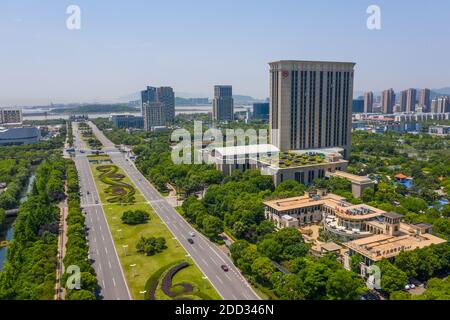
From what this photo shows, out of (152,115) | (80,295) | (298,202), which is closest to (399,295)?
(298,202)

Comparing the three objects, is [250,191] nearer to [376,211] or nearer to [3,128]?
[376,211]

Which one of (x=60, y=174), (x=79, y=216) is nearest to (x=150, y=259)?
(x=79, y=216)

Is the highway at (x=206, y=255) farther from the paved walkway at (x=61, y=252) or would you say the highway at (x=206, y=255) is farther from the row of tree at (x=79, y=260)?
the paved walkway at (x=61, y=252)

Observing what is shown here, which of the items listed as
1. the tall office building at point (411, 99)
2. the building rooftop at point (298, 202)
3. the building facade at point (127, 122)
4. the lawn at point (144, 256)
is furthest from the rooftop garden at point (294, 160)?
the tall office building at point (411, 99)

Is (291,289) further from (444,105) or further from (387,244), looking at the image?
(444,105)

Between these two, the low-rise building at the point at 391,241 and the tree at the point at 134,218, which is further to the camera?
the tree at the point at 134,218

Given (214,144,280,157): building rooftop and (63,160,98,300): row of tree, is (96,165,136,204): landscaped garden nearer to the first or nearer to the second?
(63,160,98,300): row of tree
